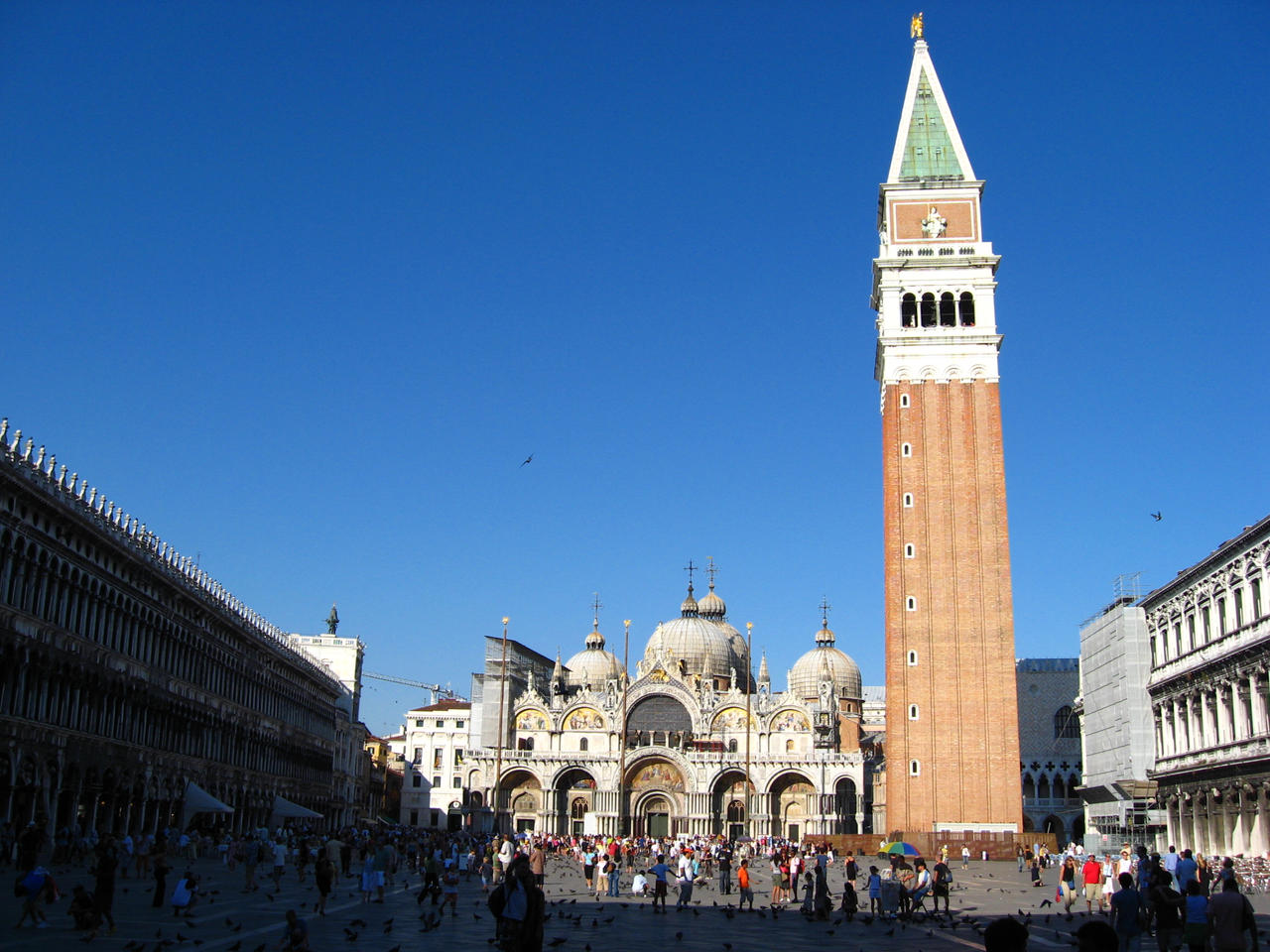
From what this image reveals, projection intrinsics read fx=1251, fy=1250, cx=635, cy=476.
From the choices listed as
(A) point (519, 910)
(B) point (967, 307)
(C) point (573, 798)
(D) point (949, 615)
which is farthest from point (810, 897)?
(C) point (573, 798)

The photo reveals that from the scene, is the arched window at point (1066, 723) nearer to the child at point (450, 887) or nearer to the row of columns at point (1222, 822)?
the row of columns at point (1222, 822)

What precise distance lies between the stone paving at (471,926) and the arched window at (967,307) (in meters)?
32.7

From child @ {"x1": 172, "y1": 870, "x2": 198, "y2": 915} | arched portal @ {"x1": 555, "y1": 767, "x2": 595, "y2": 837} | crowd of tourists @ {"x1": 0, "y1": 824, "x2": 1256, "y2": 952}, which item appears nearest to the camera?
crowd of tourists @ {"x1": 0, "y1": 824, "x2": 1256, "y2": 952}

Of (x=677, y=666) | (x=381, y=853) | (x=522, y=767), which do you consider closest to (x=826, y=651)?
(x=677, y=666)

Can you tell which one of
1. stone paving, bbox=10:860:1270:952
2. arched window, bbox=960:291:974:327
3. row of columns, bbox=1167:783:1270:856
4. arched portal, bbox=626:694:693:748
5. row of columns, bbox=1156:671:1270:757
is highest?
arched window, bbox=960:291:974:327

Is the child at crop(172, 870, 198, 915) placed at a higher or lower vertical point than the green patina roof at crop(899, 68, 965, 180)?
lower

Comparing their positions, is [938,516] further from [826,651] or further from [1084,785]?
[826,651]

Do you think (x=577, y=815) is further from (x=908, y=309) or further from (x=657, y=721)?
(x=908, y=309)

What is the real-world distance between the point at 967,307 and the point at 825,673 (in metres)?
36.2

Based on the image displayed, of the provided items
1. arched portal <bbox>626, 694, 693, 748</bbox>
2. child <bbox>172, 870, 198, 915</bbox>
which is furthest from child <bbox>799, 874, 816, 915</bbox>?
arched portal <bbox>626, 694, 693, 748</bbox>

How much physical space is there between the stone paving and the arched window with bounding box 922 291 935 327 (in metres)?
32.8

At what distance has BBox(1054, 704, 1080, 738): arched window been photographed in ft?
241

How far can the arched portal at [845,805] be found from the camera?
7512cm

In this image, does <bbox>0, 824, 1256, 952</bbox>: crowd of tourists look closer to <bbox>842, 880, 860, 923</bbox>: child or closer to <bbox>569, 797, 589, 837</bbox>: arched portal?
<bbox>842, 880, 860, 923</bbox>: child
